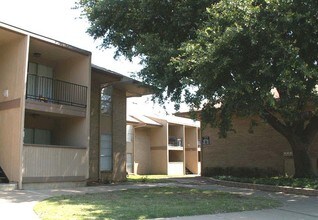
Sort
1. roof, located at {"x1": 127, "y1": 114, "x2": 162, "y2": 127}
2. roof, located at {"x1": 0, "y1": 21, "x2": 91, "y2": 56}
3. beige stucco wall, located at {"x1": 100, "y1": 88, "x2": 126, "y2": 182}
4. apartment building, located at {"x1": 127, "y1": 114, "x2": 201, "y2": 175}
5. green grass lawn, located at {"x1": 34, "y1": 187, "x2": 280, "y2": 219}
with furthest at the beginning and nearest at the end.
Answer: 1. apartment building, located at {"x1": 127, "y1": 114, "x2": 201, "y2": 175}
2. roof, located at {"x1": 127, "y1": 114, "x2": 162, "y2": 127}
3. beige stucco wall, located at {"x1": 100, "y1": 88, "x2": 126, "y2": 182}
4. roof, located at {"x1": 0, "y1": 21, "x2": 91, "y2": 56}
5. green grass lawn, located at {"x1": 34, "y1": 187, "x2": 280, "y2": 219}

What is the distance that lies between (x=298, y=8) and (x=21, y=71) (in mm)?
10978

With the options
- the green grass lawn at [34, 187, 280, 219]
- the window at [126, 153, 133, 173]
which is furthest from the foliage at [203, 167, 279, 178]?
the green grass lawn at [34, 187, 280, 219]

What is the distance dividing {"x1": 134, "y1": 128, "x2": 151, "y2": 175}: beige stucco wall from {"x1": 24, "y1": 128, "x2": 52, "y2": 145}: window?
19.6m

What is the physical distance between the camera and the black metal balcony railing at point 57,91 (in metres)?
20.5

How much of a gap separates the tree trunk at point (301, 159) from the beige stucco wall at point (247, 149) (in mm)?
4932

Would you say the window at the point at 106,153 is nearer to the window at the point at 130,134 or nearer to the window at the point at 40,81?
the window at the point at 40,81

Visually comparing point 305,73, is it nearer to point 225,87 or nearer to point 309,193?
point 225,87

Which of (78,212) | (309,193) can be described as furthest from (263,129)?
(78,212)

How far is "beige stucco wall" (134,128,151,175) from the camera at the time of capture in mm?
41688

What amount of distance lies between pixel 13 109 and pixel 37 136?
11.7 feet

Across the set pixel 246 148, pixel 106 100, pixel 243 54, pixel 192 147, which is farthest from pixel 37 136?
pixel 192 147

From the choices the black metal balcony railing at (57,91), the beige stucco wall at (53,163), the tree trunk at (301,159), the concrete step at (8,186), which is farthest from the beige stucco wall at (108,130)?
the tree trunk at (301,159)

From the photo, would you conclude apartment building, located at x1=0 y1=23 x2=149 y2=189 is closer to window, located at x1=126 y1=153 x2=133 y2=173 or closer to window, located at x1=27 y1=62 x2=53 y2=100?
window, located at x1=27 y1=62 x2=53 y2=100

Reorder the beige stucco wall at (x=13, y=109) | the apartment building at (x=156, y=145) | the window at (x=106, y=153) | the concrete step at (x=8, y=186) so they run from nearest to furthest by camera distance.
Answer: the concrete step at (x=8, y=186), the beige stucco wall at (x=13, y=109), the window at (x=106, y=153), the apartment building at (x=156, y=145)
